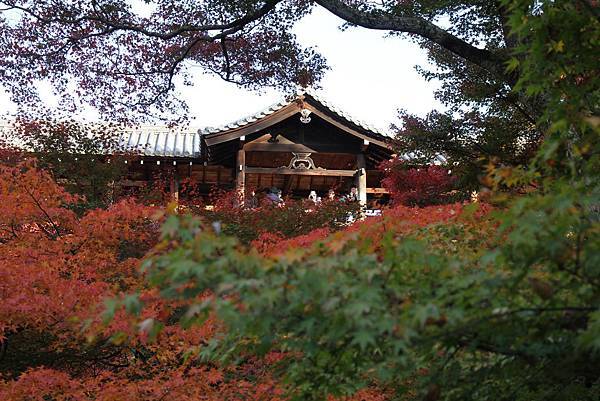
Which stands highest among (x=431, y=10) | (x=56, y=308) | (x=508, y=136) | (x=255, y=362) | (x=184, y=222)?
(x=431, y=10)

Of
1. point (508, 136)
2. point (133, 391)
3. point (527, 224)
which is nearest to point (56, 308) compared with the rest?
point (133, 391)

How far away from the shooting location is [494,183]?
3287mm

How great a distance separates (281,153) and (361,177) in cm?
Result: 170

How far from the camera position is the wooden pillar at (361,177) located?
13.7 metres

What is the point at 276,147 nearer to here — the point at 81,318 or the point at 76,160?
the point at 76,160

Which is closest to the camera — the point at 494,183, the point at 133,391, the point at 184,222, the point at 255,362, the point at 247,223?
the point at 184,222

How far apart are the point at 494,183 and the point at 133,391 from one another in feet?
14.2

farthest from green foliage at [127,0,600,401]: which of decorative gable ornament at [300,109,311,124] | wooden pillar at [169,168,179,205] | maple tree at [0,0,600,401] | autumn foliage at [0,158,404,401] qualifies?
wooden pillar at [169,168,179,205]

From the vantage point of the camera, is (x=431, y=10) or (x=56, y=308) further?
Answer: (x=431, y=10)

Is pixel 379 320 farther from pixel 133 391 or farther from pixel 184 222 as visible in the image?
pixel 133 391

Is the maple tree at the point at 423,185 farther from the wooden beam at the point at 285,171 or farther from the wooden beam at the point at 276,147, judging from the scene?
the wooden beam at the point at 276,147

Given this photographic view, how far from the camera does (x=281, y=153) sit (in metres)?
14.1

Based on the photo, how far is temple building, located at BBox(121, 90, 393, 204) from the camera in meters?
13.4

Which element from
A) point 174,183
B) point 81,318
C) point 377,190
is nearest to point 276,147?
point 174,183
